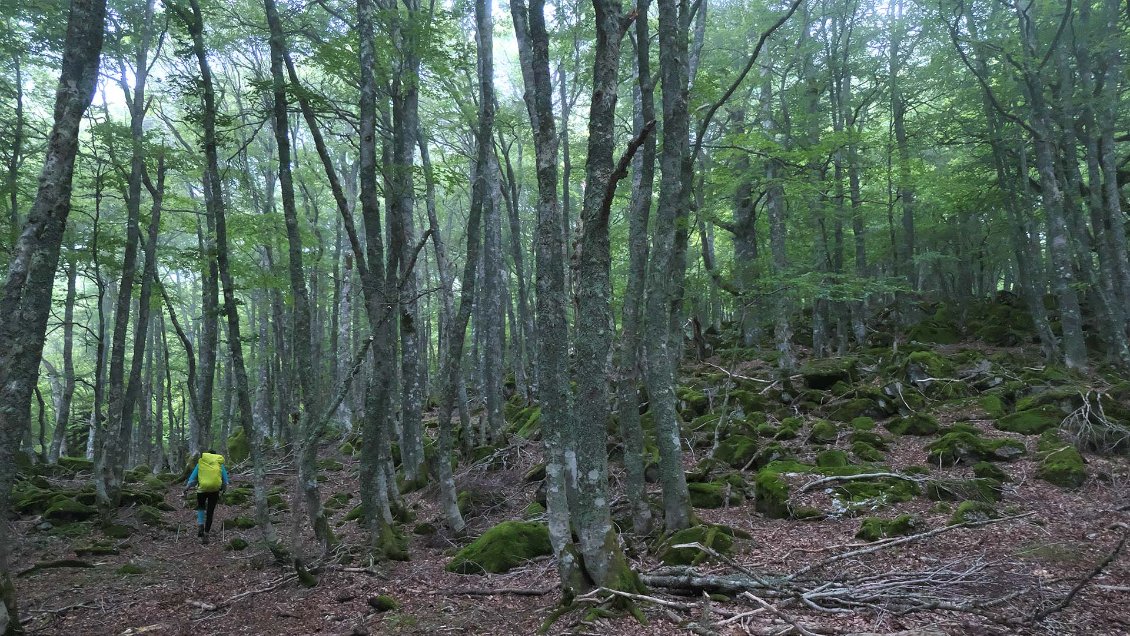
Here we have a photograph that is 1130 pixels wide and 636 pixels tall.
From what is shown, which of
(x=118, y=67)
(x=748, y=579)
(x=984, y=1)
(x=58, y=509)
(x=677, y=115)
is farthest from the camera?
(x=984, y=1)

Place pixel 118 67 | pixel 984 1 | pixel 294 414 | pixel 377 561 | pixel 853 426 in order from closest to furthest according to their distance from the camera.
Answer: pixel 377 561
pixel 853 426
pixel 118 67
pixel 984 1
pixel 294 414

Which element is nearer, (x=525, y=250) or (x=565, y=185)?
(x=565, y=185)

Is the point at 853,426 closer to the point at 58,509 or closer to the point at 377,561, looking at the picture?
the point at 377,561

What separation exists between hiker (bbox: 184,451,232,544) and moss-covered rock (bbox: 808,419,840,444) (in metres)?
11.0

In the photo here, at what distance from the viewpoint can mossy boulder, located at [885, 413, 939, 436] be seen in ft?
38.7

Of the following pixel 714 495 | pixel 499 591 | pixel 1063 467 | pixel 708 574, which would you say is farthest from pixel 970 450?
pixel 499 591

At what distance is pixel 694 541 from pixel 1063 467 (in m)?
5.79

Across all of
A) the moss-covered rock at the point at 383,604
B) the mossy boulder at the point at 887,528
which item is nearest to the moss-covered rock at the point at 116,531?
the moss-covered rock at the point at 383,604

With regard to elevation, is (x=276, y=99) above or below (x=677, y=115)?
above

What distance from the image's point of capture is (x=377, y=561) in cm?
860

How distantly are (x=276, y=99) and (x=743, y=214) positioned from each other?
583 inches

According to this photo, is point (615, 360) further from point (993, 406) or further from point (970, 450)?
point (970, 450)

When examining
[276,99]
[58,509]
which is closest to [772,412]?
[276,99]

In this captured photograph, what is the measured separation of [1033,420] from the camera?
10969mm
